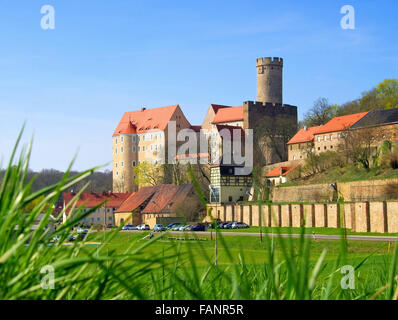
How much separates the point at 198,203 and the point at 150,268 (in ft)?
204

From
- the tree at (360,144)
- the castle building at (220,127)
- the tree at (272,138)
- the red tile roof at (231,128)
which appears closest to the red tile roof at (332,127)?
the tree at (360,144)

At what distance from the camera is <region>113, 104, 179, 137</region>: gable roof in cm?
12631

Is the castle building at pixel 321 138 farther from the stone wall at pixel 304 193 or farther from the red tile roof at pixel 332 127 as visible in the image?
the stone wall at pixel 304 193

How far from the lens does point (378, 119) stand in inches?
2852

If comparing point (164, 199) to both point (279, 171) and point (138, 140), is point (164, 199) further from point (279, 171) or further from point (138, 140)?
point (138, 140)

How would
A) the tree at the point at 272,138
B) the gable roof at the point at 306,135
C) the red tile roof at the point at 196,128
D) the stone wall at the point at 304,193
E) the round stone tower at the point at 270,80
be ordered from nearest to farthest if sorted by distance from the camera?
the stone wall at the point at 304,193
the gable roof at the point at 306,135
the tree at the point at 272,138
the round stone tower at the point at 270,80
the red tile roof at the point at 196,128

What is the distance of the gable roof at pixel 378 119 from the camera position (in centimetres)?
7038

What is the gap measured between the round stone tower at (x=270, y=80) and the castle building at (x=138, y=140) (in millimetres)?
17975

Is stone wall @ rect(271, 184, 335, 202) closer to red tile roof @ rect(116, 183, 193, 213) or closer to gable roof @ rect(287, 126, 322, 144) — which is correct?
red tile roof @ rect(116, 183, 193, 213)

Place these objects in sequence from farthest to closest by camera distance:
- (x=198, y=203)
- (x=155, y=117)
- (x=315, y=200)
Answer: (x=155, y=117)
(x=198, y=203)
(x=315, y=200)

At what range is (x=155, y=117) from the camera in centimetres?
12925

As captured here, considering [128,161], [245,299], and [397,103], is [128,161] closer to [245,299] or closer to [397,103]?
[397,103]

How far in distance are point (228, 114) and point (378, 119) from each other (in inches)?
1798

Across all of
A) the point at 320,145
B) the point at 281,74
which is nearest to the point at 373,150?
the point at 320,145
